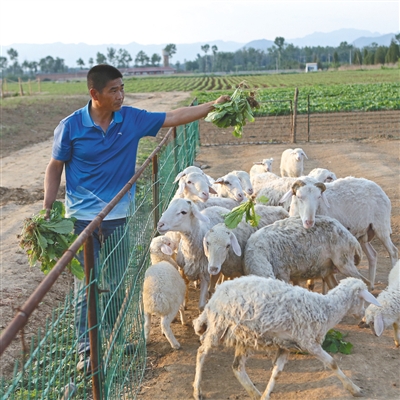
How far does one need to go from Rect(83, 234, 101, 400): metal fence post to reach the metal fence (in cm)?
1601

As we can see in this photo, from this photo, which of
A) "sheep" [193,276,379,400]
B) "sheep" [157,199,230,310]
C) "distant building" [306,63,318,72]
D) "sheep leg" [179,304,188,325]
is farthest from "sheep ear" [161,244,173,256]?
"distant building" [306,63,318,72]

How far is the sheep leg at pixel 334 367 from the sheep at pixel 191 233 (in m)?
1.72

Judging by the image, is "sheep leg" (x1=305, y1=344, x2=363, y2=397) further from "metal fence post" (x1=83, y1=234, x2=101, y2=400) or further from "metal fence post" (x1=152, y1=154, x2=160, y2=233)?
"metal fence post" (x1=152, y1=154, x2=160, y2=233)

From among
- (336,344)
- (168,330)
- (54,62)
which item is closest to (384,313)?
(336,344)

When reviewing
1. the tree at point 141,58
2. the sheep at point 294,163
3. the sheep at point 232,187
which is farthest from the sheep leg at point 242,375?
the tree at point 141,58

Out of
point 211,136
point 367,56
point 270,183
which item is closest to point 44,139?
point 211,136

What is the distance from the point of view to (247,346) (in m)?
4.54

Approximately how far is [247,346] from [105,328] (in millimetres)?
1230

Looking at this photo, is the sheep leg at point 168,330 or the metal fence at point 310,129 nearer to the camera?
the sheep leg at point 168,330

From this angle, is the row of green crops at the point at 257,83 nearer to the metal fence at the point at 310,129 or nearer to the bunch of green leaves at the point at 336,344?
the metal fence at the point at 310,129

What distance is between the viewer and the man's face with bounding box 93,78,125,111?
4.76 m

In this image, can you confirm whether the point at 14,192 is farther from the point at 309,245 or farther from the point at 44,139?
the point at 44,139

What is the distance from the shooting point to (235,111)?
5531 mm

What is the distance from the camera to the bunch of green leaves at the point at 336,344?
5281mm
